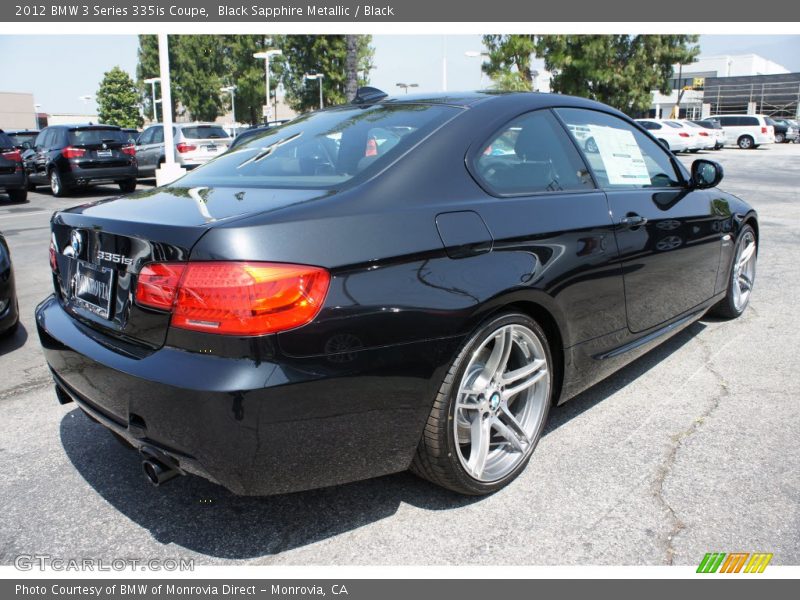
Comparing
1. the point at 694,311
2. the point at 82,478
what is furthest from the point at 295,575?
the point at 694,311

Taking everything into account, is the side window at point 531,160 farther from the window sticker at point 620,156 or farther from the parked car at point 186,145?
the parked car at point 186,145

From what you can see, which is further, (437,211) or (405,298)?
(437,211)

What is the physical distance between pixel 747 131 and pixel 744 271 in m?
36.4

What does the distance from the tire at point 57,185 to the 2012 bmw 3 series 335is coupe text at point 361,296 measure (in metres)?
14.1

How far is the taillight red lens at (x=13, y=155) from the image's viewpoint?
14.2 metres

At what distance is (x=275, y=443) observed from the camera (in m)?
1.99

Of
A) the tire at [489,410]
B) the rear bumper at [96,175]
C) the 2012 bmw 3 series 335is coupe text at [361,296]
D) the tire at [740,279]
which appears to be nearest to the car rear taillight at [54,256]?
the 2012 bmw 3 series 335is coupe text at [361,296]

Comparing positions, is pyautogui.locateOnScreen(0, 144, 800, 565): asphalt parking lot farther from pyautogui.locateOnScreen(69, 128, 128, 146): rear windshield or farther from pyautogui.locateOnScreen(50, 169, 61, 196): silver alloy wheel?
pyautogui.locateOnScreen(50, 169, 61, 196): silver alloy wheel

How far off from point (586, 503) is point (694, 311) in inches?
78.1

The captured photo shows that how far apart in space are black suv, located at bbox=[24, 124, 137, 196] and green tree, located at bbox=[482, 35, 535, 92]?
21.2 metres

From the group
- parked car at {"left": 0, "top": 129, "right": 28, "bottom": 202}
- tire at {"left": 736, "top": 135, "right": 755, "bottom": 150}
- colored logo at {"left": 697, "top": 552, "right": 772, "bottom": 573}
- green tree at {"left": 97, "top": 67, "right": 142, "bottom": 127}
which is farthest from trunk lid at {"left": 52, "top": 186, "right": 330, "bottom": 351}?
green tree at {"left": 97, "top": 67, "right": 142, "bottom": 127}

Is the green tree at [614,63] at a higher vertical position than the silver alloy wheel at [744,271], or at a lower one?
higher
